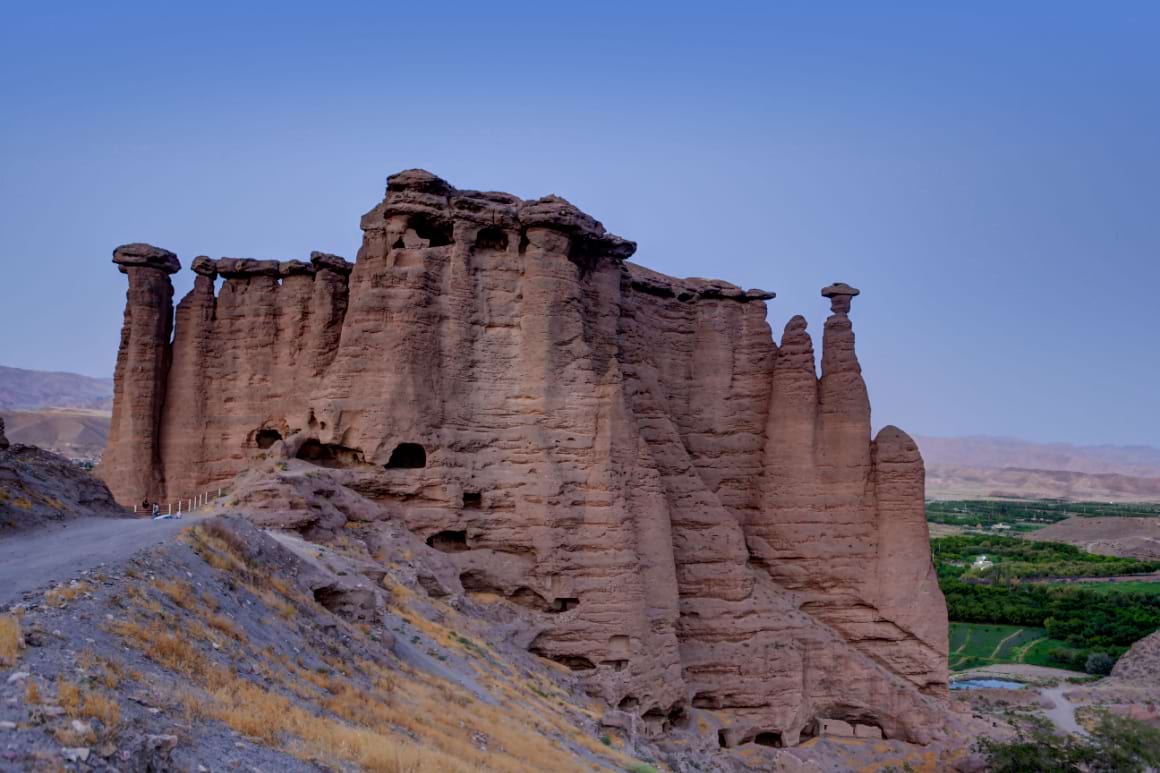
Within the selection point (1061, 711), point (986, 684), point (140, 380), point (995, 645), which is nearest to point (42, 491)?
point (140, 380)

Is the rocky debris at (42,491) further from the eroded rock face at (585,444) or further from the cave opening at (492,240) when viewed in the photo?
the cave opening at (492,240)

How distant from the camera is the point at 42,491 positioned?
779 inches

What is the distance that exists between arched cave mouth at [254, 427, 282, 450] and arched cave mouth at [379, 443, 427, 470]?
5214mm

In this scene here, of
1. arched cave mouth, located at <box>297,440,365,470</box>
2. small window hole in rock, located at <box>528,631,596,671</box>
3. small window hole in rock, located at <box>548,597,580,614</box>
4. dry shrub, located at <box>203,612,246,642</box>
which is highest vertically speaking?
arched cave mouth, located at <box>297,440,365,470</box>

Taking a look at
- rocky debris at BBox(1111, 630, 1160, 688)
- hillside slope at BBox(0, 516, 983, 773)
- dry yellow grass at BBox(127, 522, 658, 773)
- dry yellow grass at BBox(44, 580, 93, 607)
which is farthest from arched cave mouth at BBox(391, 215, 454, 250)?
rocky debris at BBox(1111, 630, 1160, 688)

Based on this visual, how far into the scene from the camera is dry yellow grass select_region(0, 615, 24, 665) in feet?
28.6

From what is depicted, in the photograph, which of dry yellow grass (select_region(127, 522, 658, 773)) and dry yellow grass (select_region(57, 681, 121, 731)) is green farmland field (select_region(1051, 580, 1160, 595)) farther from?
dry yellow grass (select_region(57, 681, 121, 731))

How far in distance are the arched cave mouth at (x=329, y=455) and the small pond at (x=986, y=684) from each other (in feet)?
129

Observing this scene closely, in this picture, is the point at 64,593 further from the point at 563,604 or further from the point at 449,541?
the point at 563,604

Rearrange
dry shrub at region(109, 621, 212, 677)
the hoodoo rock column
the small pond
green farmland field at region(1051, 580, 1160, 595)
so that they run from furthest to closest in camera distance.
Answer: green farmland field at region(1051, 580, 1160, 595), the small pond, the hoodoo rock column, dry shrub at region(109, 621, 212, 677)

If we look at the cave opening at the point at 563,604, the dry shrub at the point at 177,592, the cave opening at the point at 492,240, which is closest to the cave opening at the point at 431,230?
the cave opening at the point at 492,240

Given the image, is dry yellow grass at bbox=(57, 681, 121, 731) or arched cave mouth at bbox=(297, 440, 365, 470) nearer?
dry yellow grass at bbox=(57, 681, 121, 731)

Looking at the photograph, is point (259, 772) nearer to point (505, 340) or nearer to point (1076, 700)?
point (505, 340)

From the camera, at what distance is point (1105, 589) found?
295 ft
